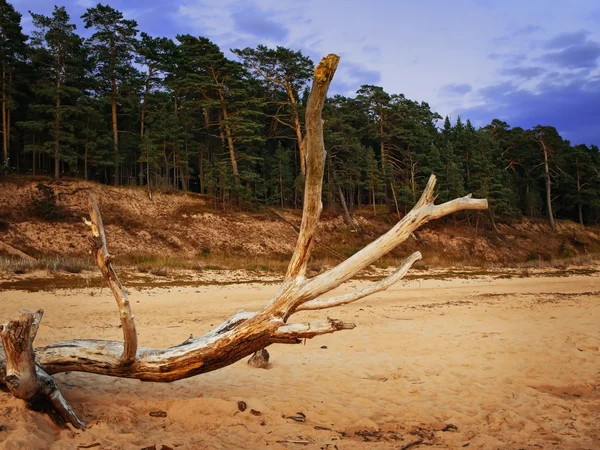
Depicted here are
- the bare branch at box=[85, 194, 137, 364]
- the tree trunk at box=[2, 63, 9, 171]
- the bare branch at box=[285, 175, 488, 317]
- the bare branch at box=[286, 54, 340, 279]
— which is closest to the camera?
the bare branch at box=[286, 54, 340, 279]

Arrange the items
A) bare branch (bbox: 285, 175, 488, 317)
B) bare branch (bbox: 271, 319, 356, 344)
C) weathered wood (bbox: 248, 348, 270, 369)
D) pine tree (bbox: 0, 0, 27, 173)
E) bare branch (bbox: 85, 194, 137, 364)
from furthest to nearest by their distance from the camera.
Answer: pine tree (bbox: 0, 0, 27, 173) < weathered wood (bbox: 248, 348, 270, 369) < bare branch (bbox: 285, 175, 488, 317) < bare branch (bbox: 271, 319, 356, 344) < bare branch (bbox: 85, 194, 137, 364)

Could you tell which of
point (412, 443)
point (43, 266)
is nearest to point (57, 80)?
point (43, 266)

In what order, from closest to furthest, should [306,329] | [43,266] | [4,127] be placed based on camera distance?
1. [306,329]
2. [43,266]
3. [4,127]

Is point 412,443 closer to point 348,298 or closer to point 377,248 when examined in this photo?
point 348,298

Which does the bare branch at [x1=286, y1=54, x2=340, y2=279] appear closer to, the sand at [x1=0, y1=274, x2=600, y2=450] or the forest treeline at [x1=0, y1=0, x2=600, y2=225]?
the sand at [x1=0, y1=274, x2=600, y2=450]

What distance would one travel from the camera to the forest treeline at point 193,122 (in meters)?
34.2

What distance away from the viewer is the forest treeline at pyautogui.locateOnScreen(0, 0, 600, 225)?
3422 cm

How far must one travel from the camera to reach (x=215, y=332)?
4742mm

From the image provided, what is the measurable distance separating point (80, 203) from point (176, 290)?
1992cm

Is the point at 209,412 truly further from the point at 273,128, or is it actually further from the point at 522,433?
the point at 273,128

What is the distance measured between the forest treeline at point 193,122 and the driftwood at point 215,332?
32.2 m

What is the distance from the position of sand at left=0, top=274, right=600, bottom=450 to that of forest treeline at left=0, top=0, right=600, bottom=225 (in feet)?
84.6

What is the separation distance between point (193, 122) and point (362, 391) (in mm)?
39578

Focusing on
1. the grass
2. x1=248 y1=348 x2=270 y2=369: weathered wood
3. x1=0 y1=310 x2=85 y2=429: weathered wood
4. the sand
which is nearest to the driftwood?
x1=0 y1=310 x2=85 y2=429: weathered wood
